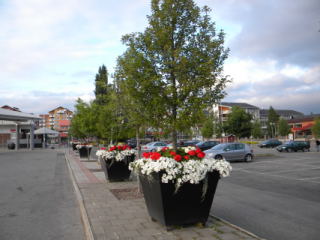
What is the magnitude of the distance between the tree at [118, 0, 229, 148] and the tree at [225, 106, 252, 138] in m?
26.9

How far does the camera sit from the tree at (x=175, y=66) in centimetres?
620

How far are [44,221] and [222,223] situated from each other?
12.0 ft

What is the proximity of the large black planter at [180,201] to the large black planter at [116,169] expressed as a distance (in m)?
5.68

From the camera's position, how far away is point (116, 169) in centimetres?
1061

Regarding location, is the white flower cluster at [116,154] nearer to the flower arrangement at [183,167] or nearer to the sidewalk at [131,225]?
the sidewalk at [131,225]

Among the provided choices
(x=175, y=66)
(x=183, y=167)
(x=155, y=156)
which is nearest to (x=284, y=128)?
(x=175, y=66)

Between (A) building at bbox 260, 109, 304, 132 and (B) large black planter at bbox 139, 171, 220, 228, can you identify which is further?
(A) building at bbox 260, 109, 304, 132

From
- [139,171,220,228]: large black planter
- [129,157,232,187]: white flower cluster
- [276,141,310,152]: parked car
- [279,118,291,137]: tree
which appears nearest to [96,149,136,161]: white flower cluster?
[139,171,220,228]: large black planter

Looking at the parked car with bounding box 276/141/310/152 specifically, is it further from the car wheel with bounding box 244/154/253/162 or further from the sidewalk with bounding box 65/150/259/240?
the sidewalk with bounding box 65/150/259/240

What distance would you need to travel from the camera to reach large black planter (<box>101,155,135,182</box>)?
34.4 ft

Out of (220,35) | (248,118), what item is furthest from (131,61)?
(248,118)

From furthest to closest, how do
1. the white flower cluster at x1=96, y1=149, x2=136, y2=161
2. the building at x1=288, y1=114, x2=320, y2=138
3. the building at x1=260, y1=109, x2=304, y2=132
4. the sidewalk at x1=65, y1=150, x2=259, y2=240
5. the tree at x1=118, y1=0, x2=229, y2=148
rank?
the building at x1=260, y1=109, x2=304, y2=132, the building at x1=288, y1=114, x2=320, y2=138, the white flower cluster at x1=96, y1=149, x2=136, y2=161, the tree at x1=118, y1=0, x2=229, y2=148, the sidewalk at x1=65, y1=150, x2=259, y2=240

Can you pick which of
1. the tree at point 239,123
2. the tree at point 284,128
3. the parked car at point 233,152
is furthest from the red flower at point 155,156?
the tree at point 284,128

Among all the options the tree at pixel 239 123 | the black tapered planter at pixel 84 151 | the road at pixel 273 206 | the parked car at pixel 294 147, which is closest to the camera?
the road at pixel 273 206
